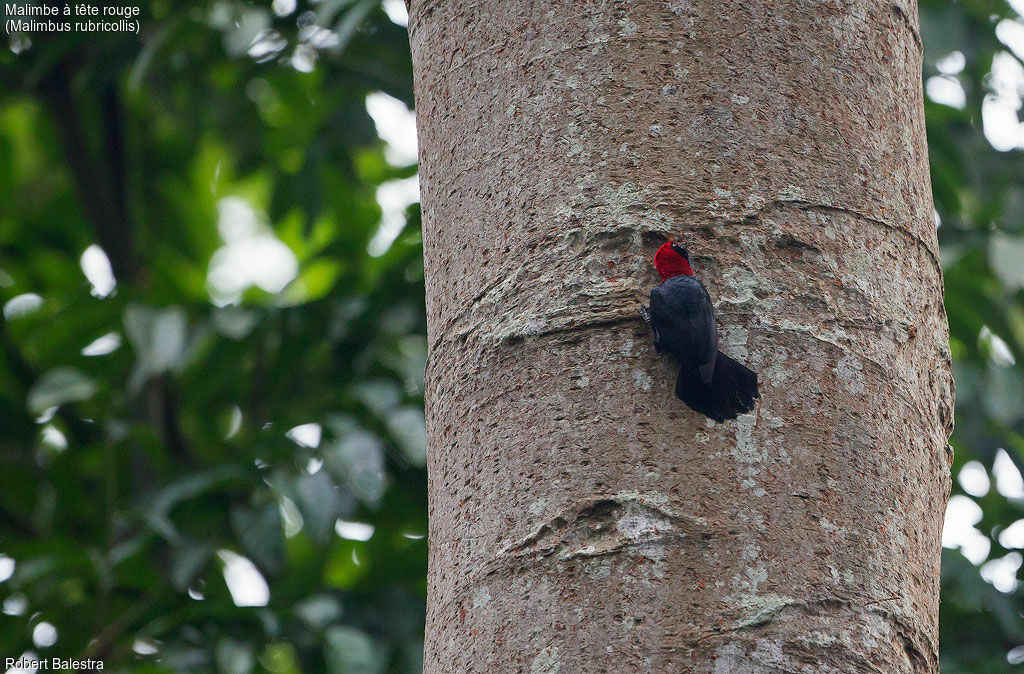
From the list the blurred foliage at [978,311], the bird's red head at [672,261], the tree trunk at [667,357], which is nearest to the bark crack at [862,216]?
the tree trunk at [667,357]

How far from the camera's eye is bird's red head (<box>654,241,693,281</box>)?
3.58 feet

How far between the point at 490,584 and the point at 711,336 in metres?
0.34

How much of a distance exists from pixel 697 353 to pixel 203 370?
2.48 metres

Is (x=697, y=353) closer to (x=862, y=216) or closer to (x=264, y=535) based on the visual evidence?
(x=862, y=216)

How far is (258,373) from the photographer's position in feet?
10.9

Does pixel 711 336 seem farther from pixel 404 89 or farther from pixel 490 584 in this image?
pixel 404 89

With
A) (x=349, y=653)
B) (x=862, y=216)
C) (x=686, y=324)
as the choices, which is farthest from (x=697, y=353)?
(x=349, y=653)

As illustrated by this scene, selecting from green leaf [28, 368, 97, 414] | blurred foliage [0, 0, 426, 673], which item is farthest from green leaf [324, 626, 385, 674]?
green leaf [28, 368, 97, 414]

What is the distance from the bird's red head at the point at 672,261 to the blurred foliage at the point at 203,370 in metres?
1.53

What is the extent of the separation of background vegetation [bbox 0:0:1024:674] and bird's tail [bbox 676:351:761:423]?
1.56 metres

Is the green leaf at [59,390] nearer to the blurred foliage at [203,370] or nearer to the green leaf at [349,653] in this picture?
the blurred foliage at [203,370]

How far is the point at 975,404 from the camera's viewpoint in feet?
9.61

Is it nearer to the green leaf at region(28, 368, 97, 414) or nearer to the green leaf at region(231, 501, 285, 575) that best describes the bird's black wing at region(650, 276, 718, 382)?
the green leaf at region(231, 501, 285, 575)

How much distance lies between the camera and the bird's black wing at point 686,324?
1.01m
